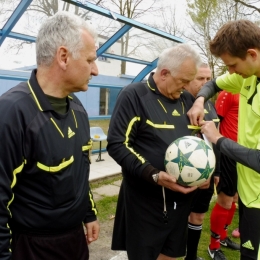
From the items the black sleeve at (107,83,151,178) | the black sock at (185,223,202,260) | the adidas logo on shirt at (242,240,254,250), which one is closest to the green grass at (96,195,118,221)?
the black sock at (185,223,202,260)

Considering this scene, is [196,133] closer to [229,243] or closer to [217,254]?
[217,254]

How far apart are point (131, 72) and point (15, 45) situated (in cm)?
313

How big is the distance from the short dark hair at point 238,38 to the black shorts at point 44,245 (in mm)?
1476

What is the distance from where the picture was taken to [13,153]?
1396 mm

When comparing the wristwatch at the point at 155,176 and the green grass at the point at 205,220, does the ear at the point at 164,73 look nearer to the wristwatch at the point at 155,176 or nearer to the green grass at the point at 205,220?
the wristwatch at the point at 155,176

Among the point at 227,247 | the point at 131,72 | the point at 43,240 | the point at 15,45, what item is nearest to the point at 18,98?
the point at 43,240

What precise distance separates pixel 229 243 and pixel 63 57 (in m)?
3.20

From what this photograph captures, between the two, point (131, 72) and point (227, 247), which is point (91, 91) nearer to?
point (131, 72)

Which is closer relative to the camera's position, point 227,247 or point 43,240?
point 43,240

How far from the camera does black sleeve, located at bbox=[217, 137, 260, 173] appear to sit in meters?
1.88

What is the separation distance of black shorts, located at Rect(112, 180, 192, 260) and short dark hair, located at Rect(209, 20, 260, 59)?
117 cm

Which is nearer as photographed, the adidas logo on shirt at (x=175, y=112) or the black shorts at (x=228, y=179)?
the adidas logo on shirt at (x=175, y=112)

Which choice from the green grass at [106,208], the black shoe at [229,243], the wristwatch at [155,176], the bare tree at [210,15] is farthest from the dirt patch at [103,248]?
the bare tree at [210,15]

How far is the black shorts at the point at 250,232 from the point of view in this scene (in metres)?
2.06
